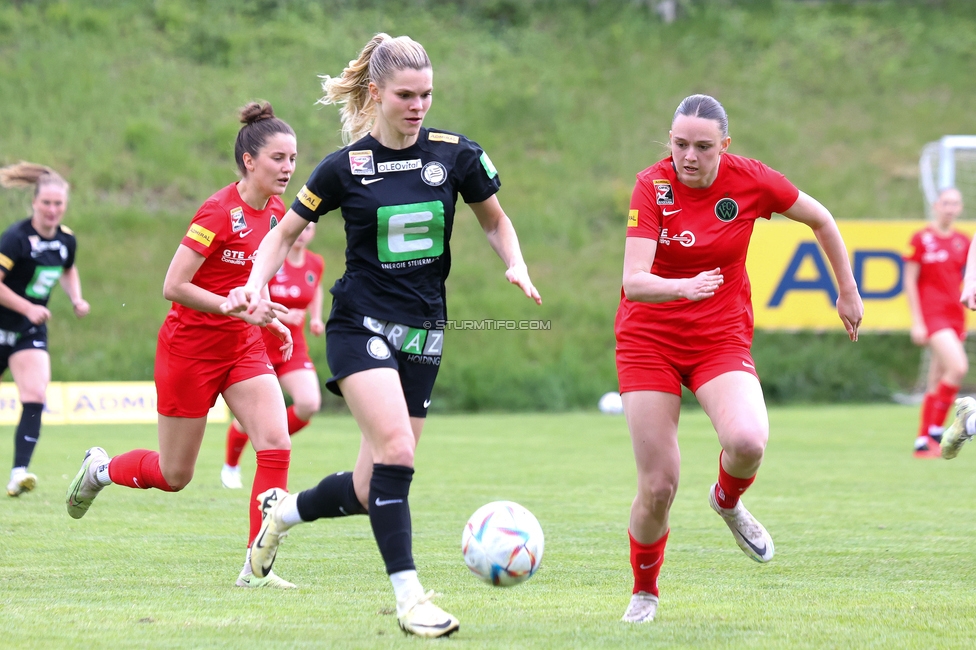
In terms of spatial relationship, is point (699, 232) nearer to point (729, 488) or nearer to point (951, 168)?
point (729, 488)

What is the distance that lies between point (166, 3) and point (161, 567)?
806 inches

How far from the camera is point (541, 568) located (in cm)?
555

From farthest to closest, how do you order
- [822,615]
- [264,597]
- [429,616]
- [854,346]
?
1. [854,346]
2. [264,597]
3. [822,615]
4. [429,616]

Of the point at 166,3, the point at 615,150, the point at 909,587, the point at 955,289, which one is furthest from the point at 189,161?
the point at 909,587

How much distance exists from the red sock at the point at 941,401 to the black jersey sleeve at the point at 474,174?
779 centimetres

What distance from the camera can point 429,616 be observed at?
12.9 feet

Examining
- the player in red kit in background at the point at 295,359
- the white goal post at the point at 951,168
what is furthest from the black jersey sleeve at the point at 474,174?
the white goal post at the point at 951,168

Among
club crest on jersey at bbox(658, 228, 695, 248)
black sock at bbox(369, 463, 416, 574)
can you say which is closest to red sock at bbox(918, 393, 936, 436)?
club crest on jersey at bbox(658, 228, 695, 248)

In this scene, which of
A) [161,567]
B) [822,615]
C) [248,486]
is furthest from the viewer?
[248,486]

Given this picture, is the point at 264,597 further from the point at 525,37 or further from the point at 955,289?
the point at 525,37

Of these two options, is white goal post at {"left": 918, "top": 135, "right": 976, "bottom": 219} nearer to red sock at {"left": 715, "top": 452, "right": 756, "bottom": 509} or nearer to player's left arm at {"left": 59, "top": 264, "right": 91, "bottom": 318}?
player's left arm at {"left": 59, "top": 264, "right": 91, "bottom": 318}

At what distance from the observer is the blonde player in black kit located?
163 inches

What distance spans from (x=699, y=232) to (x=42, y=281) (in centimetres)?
553

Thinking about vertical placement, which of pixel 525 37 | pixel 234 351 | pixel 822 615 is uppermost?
pixel 525 37
